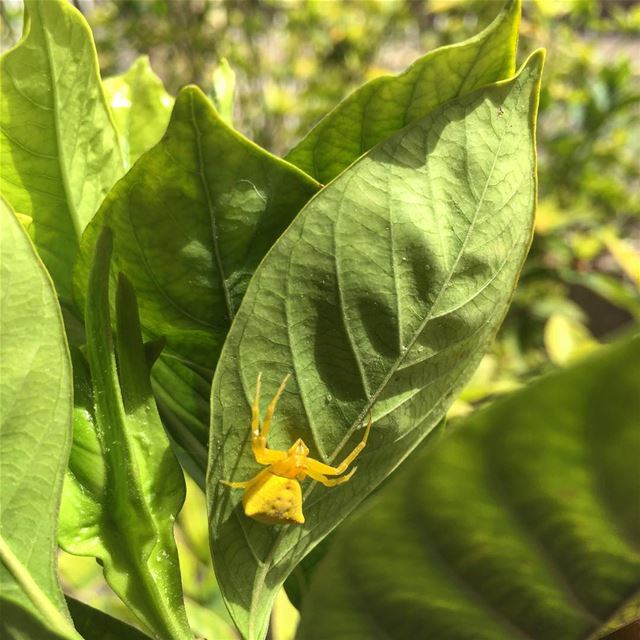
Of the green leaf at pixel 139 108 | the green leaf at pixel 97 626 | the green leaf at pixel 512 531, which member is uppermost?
the green leaf at pixel 139 108

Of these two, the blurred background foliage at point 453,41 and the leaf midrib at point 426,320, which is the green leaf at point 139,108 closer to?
the leaf midrib at point 426,320

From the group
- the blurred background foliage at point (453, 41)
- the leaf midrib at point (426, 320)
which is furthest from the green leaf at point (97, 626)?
the blurred background foliage at point (453, 41)

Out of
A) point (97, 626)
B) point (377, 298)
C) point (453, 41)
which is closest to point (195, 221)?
point (377, 298)

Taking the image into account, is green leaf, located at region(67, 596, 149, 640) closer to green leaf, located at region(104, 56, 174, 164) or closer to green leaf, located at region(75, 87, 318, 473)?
green leaf, located at region(75, 87, 318, 473)

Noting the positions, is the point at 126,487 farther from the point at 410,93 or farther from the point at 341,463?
the point at 410,93

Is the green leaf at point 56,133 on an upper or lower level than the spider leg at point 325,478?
upper

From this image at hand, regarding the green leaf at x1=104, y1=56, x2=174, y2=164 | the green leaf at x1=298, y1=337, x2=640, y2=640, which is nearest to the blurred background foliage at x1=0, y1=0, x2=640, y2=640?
the green leaf at x1=104, y1=56, x2=174, y2=164
